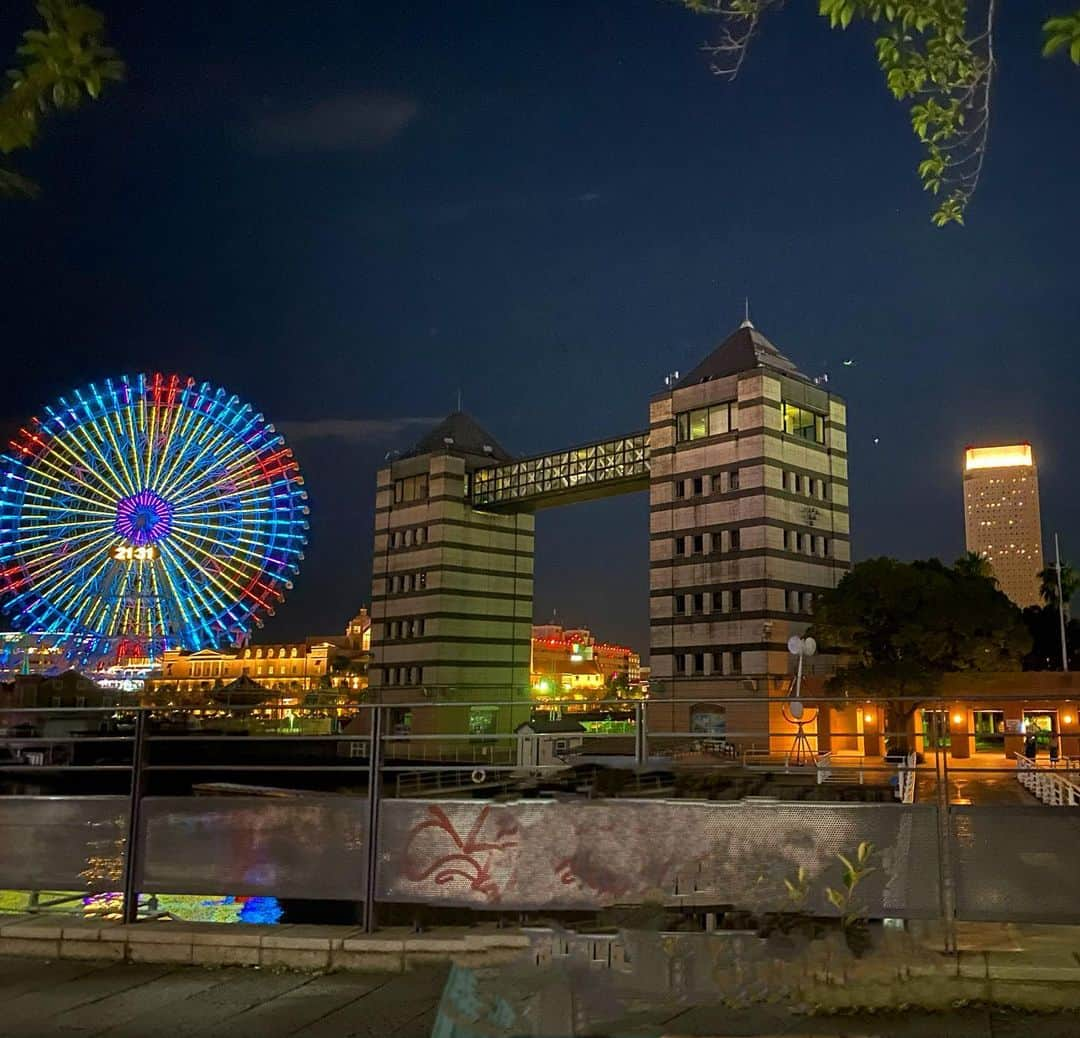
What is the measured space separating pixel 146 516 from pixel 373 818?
1941 inches

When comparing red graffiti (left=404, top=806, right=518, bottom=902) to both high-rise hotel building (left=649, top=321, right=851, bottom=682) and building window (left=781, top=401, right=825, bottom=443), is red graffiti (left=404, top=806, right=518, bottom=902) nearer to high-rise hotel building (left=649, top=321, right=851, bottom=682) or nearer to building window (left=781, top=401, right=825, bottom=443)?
high-rise hotel building (left=649, top=321, right=851, bottom=682)

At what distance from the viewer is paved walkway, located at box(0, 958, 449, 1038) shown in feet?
20.2

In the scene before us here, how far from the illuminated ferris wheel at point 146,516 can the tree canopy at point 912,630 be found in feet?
95.9

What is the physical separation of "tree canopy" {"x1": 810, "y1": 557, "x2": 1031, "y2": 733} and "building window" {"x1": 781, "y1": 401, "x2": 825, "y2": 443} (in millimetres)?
10547

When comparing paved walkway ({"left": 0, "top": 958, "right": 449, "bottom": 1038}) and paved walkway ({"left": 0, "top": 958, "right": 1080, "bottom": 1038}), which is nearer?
paved walkway ({"left": 0, "top": 958, "right": 1080, "bottom": 1038})

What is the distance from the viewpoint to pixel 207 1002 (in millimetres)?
6746

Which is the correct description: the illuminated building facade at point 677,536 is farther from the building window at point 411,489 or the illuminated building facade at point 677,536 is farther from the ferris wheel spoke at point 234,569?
the ferris wheel spoke at point 234,569

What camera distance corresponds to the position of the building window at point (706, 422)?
200ft

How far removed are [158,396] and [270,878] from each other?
5027cm

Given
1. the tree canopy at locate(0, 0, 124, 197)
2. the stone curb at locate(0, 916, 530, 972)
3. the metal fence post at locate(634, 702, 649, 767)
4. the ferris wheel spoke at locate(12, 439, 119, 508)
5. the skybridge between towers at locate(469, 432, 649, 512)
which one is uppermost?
the skybridge between towers at locate(469, 432, 649, 512)

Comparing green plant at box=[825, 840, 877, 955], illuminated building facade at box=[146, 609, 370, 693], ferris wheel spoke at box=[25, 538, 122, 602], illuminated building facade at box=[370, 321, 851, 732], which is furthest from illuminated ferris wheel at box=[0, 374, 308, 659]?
illuminated building facade at box=[146, 609, 370, 693]

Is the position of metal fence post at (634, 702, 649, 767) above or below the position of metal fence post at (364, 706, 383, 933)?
above

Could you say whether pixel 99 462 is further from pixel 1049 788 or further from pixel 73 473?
pixel 1049 788

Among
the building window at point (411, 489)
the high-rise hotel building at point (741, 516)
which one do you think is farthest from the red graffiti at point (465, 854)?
the building window at point (411, 489)
